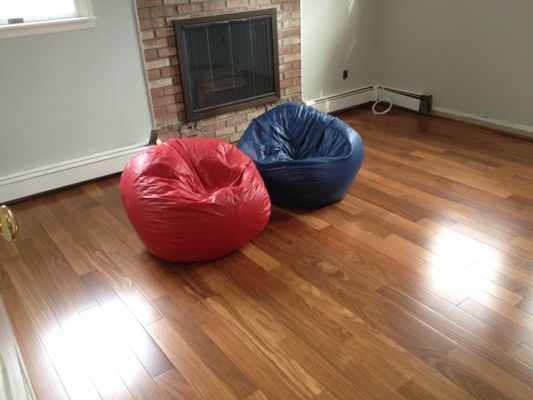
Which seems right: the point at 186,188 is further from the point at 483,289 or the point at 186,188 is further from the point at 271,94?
the point at 271,94

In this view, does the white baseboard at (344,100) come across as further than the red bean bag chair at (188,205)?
Yes

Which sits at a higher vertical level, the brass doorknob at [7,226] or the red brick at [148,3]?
the red brick at [148,3]

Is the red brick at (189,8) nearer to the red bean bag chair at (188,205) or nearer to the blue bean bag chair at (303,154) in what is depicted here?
the blue bean bag chair at (303,154)

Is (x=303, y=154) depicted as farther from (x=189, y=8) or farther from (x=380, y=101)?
(x=380, y=101)

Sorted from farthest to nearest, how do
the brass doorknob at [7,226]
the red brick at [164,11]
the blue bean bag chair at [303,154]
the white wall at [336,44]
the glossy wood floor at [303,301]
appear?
the white wall at [336,44], the red brick at [164,11], the blue bean bag chair at [303,154], the glossy wood floor at [303,301], the brass doorknob at [7,226]

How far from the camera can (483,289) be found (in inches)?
86.7

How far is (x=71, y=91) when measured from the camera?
3213 mm

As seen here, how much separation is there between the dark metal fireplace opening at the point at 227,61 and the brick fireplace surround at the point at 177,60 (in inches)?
2.2

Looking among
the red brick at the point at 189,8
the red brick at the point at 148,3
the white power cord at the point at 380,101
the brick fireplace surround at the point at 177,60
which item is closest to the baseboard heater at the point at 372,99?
the white power cord at the point at 380,101

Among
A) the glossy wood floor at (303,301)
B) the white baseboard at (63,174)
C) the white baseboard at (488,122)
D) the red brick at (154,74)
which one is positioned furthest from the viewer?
the white baseboard at (488,122)

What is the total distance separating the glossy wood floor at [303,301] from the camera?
1.80m

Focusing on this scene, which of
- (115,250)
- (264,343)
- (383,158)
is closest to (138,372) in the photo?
(264,343)

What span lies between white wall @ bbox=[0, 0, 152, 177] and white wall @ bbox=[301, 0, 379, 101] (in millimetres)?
1548

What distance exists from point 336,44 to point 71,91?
2.37 meters
